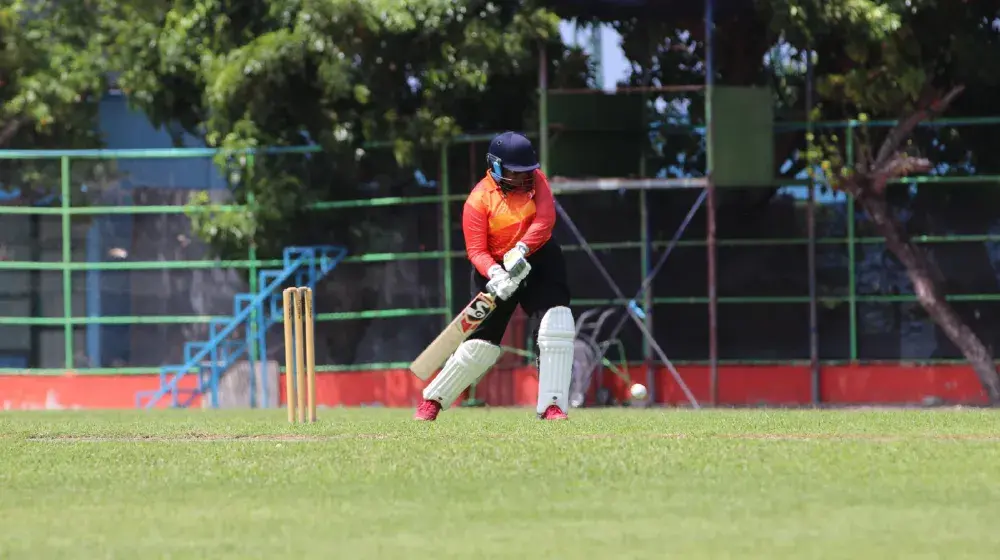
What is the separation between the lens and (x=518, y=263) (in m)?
12.5

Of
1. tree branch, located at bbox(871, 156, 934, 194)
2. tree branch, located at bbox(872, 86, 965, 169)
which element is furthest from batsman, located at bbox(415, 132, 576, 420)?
tree branch, located at bbox(872, 86, 965, 169)

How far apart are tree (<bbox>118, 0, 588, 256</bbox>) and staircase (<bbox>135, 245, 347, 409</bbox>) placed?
1.12ft

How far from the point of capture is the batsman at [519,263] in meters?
12.6

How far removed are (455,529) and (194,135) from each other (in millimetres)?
18726

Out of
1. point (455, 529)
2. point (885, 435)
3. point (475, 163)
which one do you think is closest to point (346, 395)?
point (475, 163)

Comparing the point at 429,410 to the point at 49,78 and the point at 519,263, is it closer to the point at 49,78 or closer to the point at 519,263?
the point at 519,263

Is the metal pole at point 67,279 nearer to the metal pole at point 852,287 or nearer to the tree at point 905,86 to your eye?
the tree at point 905,86

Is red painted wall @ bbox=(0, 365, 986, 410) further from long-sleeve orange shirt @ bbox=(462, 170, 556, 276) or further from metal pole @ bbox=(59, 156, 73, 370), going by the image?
long-sleeve orange shirt @ bbox=(462, 170, 556, 276)

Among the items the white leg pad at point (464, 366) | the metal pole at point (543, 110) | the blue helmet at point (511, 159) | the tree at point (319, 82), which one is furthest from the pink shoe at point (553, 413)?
the tree at point (319, 82)

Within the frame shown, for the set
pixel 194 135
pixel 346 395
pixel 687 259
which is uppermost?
pixel 194 135

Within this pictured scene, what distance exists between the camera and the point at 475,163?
→ 2352 centimetres

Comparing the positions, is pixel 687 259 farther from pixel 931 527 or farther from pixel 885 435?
pixel 931 527

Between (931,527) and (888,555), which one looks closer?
(888,555)

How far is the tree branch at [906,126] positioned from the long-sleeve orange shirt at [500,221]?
399 inches
